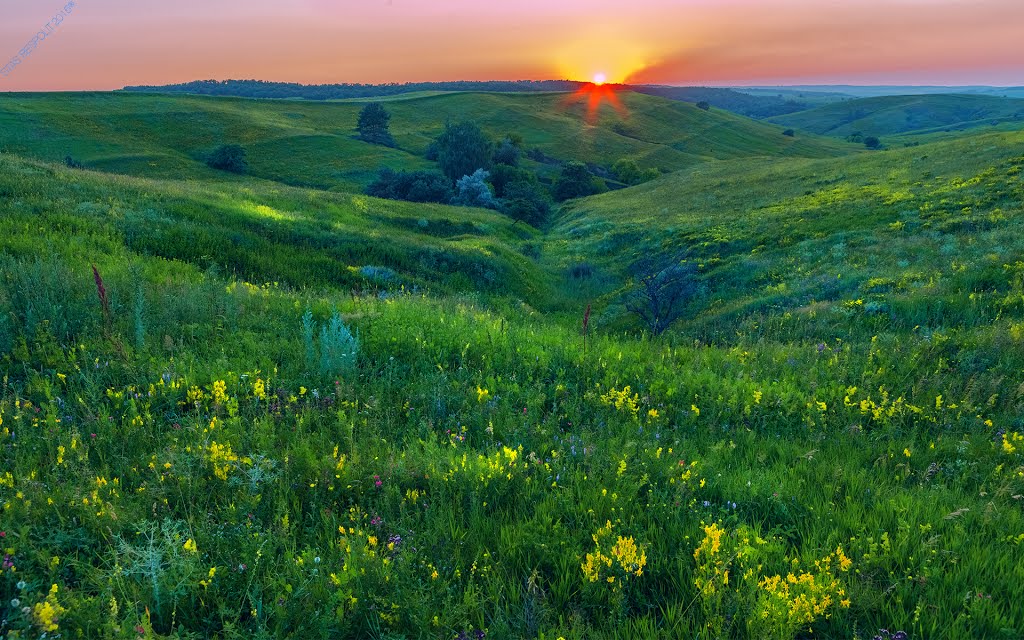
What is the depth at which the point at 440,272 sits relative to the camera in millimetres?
21641

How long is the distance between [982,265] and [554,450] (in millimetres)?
13137

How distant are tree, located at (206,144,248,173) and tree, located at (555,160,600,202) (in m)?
41.3

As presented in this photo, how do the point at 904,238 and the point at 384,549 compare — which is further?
the point at 904,238

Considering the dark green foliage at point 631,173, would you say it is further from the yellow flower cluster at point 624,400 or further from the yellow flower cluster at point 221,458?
the yellow flower cluster at point 221,458

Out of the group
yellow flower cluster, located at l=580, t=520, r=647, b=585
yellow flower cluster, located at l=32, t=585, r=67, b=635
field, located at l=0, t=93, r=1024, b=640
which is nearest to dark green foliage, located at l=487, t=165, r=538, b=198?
field, located at l=0, t=93, r=1024, b=640

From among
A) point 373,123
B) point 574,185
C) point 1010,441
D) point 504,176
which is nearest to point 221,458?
point 1010,441

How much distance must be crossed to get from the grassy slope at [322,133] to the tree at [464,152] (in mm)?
4940

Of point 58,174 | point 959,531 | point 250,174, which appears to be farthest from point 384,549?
point 250,174

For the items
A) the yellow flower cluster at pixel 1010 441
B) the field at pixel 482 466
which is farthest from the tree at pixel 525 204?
the yellow flower cluster at pixel 1010 441

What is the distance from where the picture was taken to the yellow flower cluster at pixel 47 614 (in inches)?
96.7

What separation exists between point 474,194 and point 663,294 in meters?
45.7

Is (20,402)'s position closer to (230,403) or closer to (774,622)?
(230,403)

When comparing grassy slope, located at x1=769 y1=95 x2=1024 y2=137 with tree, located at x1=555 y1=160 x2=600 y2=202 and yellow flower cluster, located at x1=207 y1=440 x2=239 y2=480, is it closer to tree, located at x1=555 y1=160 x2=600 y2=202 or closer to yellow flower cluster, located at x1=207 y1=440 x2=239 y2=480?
tree, located at x1=555 y1=160 x2=600 y2=202

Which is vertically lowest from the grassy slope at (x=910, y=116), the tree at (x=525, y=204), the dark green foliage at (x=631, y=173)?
the tree at (x=525, y=204)
